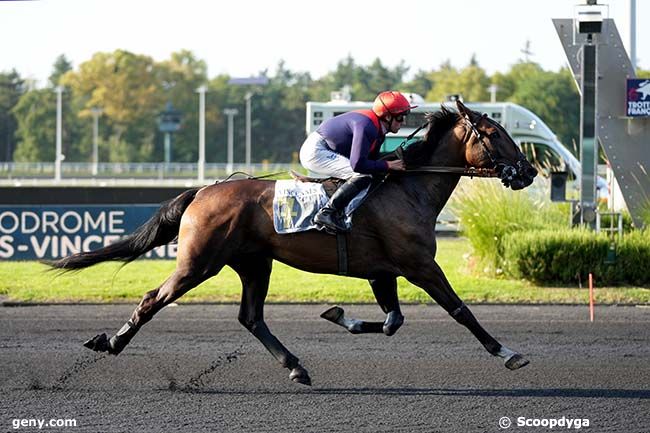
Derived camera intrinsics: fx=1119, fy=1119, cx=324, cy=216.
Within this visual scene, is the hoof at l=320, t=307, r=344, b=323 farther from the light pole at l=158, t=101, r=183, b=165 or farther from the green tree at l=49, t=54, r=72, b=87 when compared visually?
the green tree at l=49, t=54, r=72, b=87

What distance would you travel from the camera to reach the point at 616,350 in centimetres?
997

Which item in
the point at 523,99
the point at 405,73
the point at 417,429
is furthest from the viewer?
the point at 405,73

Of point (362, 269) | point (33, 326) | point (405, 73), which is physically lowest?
point (33, 326)

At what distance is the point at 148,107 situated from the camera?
8200cm

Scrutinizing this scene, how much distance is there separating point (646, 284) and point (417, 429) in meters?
9.09

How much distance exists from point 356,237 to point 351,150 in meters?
0.67

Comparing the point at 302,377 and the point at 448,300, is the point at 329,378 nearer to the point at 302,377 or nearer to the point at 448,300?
the point at 302,377

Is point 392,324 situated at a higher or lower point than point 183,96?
lower

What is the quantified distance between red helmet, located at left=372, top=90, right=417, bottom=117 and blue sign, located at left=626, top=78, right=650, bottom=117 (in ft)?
28.5

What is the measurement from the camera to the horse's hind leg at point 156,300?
8383mm

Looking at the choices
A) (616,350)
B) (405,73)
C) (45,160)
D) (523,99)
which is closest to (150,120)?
(45,160)

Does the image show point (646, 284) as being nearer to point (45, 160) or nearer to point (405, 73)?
point (45, 160)

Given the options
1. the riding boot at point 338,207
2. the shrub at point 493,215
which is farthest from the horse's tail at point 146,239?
the shrub at point 493,215

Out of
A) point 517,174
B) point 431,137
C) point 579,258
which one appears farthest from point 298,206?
point 579,258
